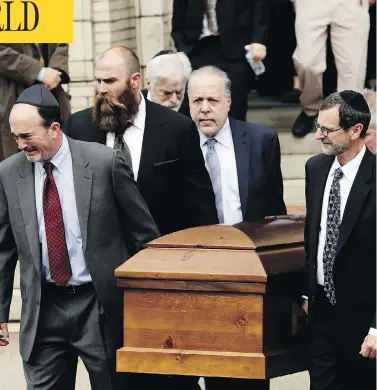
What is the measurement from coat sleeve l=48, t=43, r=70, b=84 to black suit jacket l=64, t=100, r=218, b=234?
7.85 feet

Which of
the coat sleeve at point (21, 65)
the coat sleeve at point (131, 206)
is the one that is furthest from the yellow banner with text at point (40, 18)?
the coat sleeve at point (21, 65)

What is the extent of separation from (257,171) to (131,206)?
1.10 m

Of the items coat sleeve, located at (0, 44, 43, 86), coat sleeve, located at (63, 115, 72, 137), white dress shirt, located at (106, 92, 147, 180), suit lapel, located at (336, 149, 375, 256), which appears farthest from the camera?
coat sleeve, located at (0, 44, 43, 86)

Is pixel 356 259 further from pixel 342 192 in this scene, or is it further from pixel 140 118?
pixel 140 118

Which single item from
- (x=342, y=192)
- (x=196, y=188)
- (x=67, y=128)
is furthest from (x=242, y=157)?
(x=342, y=192)

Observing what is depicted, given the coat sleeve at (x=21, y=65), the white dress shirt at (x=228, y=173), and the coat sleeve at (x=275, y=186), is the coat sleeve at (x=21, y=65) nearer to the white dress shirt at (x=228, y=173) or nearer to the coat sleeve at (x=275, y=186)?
the white dress shirt at (x=228, y=173)

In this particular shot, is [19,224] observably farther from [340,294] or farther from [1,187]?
[340,294]

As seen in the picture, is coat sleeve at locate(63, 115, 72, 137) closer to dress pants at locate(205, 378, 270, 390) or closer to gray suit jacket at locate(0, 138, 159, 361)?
gray suit jacket at locate(0, 138, 159, 361)

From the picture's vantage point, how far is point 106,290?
7.00 m

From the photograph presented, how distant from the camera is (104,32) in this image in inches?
458

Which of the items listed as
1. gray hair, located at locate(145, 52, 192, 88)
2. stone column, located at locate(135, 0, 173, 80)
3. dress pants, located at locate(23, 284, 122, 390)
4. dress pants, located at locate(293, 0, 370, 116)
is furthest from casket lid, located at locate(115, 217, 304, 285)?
stone column, located at locate(135, 0, 173, 80)

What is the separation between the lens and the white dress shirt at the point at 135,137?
7.84 meters

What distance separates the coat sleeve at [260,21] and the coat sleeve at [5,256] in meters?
3.67

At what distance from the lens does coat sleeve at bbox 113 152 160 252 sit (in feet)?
23.2
